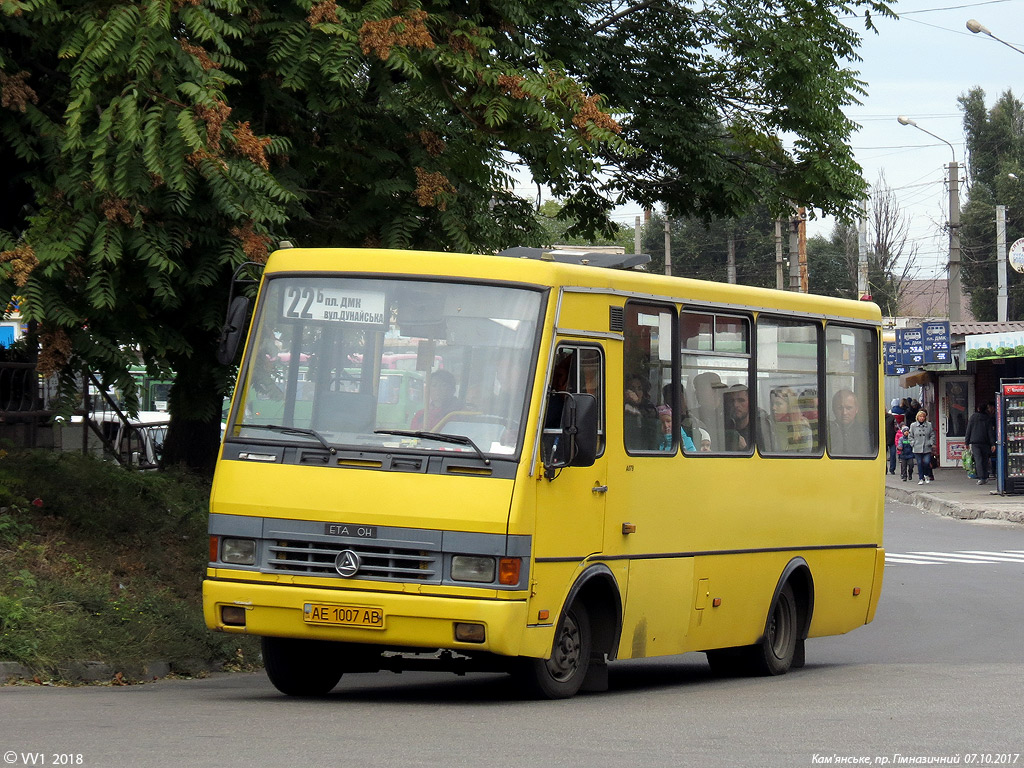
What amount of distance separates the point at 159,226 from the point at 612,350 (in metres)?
3.86

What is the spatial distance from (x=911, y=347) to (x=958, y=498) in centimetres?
920

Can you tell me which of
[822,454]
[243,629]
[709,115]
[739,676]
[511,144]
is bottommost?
[739,676]

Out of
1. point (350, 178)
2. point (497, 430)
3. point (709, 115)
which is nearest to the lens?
point (497, 430)

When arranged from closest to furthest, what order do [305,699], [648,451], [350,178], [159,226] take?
[305,699] < [648,451] < [159,226] < [350,178]

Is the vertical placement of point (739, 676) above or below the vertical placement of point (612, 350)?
below

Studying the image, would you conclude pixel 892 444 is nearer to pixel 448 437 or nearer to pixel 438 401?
pixel 438 401

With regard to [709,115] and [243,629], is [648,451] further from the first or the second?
[709,115]

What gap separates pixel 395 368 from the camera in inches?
389

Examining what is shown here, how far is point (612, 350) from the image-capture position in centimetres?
1073

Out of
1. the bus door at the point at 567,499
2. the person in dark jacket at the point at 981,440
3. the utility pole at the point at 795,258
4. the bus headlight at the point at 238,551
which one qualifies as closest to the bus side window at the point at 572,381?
the bus door at the point at 567,499

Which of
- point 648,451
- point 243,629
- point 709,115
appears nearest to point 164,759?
point 243,629

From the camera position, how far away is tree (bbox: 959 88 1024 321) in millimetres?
80062

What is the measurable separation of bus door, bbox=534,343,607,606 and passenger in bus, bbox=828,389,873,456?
402 cm

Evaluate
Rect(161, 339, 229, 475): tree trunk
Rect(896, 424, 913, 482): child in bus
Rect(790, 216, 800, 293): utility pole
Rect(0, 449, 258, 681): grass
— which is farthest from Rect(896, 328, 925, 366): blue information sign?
Rect(161, 339, 229, 475): tree trunk
